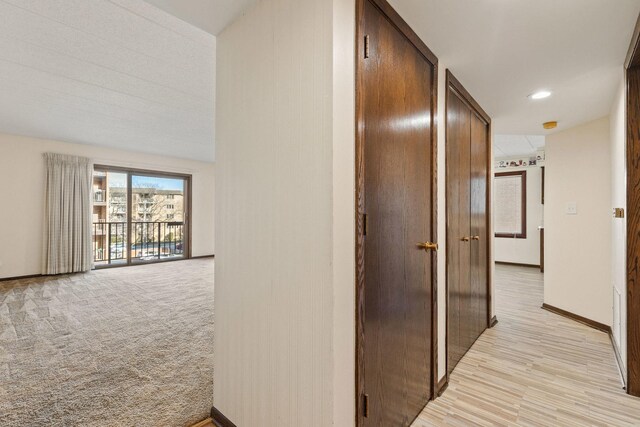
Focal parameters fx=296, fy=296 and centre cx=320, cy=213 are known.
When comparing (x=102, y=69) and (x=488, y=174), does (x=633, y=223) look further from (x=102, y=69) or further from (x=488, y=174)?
(x=102, y=69)

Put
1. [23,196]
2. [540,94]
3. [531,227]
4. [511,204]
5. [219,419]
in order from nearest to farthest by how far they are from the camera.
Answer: [219,419]
[540,94]
[23,196]
[531,227]
[511,204]

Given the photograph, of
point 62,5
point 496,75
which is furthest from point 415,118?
point 62,5

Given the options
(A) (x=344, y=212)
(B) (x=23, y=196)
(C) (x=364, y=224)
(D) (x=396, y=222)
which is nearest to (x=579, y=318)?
(D) (x=396, y=222)

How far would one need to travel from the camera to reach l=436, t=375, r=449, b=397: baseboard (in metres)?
1.89

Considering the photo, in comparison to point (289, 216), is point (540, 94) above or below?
above

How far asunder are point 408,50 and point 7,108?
4.61 meters

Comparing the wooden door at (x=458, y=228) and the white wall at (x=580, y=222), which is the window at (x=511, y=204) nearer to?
the white wall at (x=580, y=222)

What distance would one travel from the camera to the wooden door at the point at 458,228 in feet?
7.04

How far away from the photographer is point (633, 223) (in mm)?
1915

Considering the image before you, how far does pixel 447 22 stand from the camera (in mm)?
1559

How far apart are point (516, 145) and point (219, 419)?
618cm

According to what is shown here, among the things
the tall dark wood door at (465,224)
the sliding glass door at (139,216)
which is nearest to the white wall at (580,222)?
the tall dark wood door at (465,224)

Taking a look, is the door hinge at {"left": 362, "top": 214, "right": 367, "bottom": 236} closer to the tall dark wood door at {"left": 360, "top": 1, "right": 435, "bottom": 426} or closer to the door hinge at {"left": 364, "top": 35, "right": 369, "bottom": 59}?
the tall dark wood door at {"left": 360, "top": 1, "right": 435, "bottom": 426}

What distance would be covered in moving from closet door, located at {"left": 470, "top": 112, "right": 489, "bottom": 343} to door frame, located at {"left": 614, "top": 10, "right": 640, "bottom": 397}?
38.0 inches
